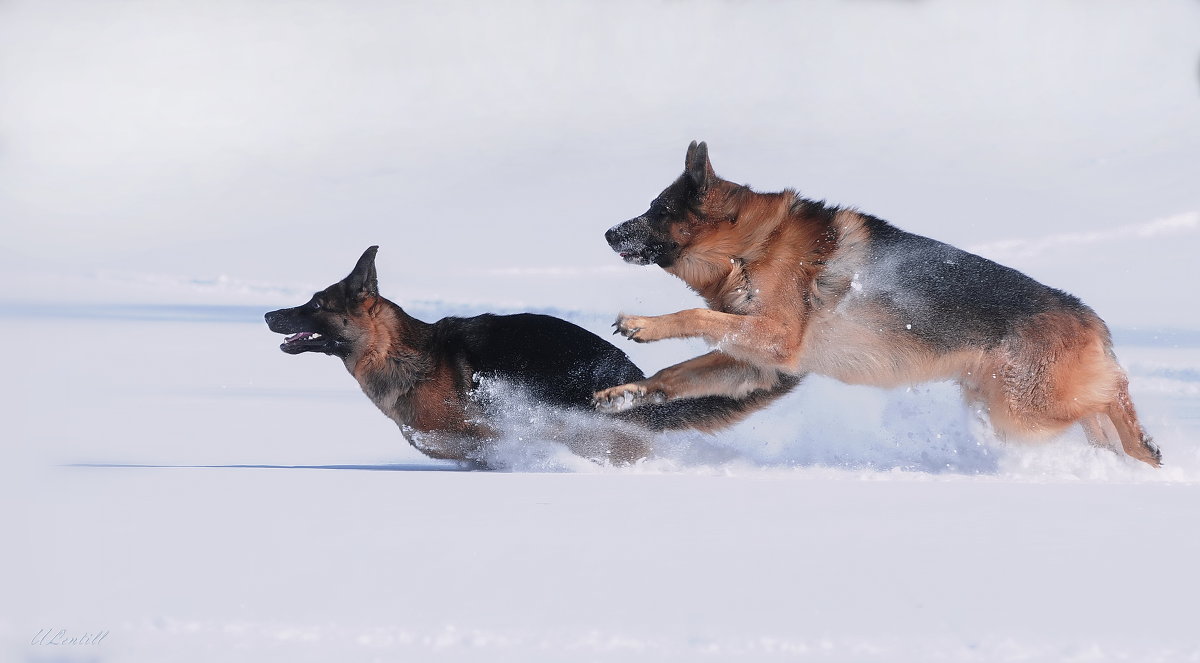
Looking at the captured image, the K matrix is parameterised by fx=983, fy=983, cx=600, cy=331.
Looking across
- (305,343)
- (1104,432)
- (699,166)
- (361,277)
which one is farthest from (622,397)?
(1104,432)

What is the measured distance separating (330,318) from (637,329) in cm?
228

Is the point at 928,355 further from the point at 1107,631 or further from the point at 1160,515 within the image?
the point at 1107,631

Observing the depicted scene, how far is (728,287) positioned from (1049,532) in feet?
7.91

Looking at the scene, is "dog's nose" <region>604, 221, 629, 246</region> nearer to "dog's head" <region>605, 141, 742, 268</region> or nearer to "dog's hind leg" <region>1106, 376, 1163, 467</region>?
"dog's head" <region>605, 141, 742, 268</region>

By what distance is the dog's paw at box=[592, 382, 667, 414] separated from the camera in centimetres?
587

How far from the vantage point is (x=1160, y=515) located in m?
4.42

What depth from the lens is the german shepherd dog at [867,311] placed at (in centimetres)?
587

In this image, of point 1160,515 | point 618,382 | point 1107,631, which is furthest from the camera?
point 618,382

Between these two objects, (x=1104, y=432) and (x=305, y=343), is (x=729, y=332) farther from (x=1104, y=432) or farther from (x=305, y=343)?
(x=305, y=343)

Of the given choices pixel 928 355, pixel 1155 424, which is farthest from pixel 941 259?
pixel 1155 424

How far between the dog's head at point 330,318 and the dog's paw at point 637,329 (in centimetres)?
202

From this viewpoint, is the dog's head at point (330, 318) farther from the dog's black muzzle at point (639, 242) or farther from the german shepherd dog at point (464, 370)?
the dog's black muzzle at point (639, 242)

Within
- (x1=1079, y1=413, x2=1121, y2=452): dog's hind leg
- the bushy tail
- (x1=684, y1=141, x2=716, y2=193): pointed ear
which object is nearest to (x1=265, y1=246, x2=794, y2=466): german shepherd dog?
the bushy tail

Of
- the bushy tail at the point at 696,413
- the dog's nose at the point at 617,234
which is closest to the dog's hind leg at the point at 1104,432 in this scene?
the bushy tail at the point at 696,413
